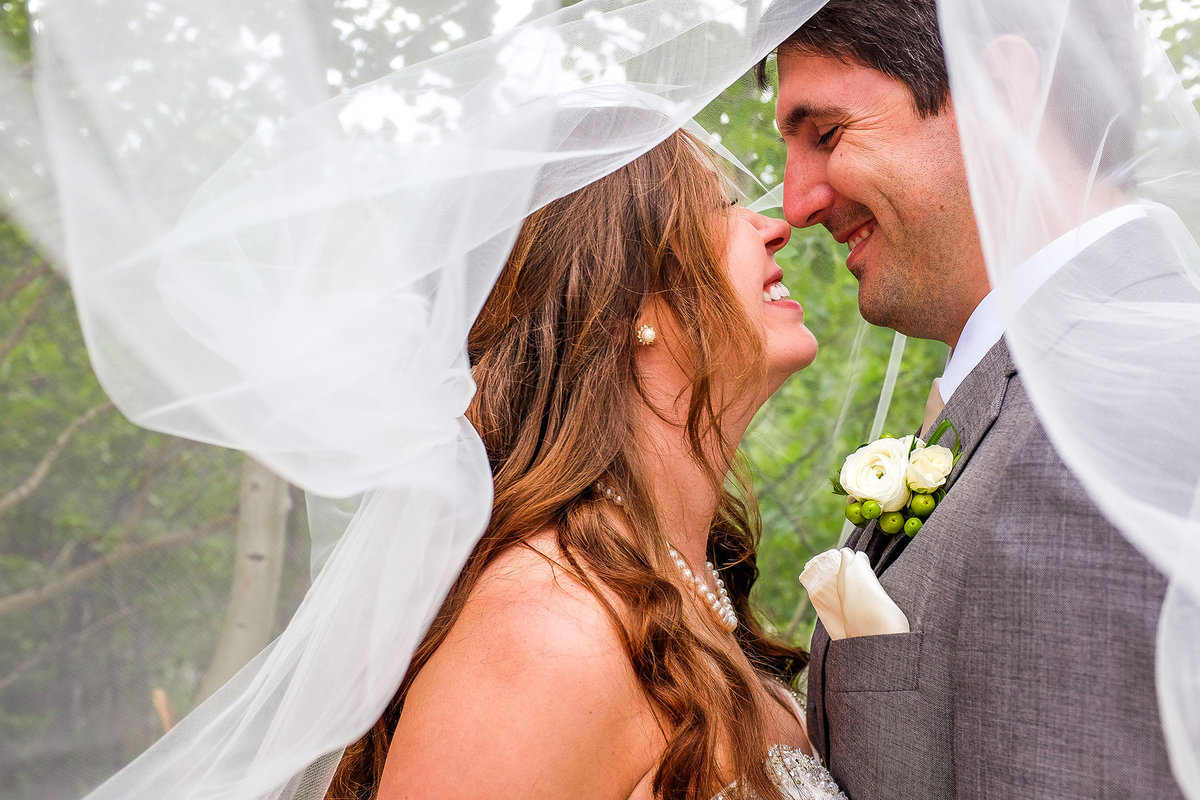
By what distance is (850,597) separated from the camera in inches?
74.7

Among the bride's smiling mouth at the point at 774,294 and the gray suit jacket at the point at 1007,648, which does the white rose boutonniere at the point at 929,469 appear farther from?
the bride's smiling mouth at the point at 774,294

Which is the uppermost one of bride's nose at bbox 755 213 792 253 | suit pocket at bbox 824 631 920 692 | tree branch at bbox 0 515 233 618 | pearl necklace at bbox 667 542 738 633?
tree branch at bbox 0 515 233 618

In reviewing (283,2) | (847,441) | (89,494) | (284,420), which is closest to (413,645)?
(284,420)

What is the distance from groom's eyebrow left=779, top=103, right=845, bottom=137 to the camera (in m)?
2.53

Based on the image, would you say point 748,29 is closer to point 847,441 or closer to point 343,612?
point 343,612

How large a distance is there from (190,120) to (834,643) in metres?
1.57

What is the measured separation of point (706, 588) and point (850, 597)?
2.16 ft

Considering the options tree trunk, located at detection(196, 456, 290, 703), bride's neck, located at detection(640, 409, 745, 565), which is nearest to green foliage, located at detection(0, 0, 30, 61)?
tree trunk, located at detection(196, 456, 290, 703)

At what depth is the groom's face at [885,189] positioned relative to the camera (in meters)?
2.40

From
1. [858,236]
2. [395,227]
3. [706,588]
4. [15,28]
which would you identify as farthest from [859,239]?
[15,28]

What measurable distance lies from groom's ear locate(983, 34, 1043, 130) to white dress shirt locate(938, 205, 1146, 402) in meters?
0.21

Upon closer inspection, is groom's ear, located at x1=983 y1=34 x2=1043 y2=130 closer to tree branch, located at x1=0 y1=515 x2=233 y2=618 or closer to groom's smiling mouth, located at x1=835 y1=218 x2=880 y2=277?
groom's smiling mouth, located at x1=835 y1=218 x2=880 y2=277

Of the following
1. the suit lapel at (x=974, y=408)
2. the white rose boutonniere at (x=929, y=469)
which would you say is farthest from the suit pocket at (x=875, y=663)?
the white rose boutonniere at (x=929, y=469)

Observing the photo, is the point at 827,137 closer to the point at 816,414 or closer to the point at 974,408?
the point at 974,408
